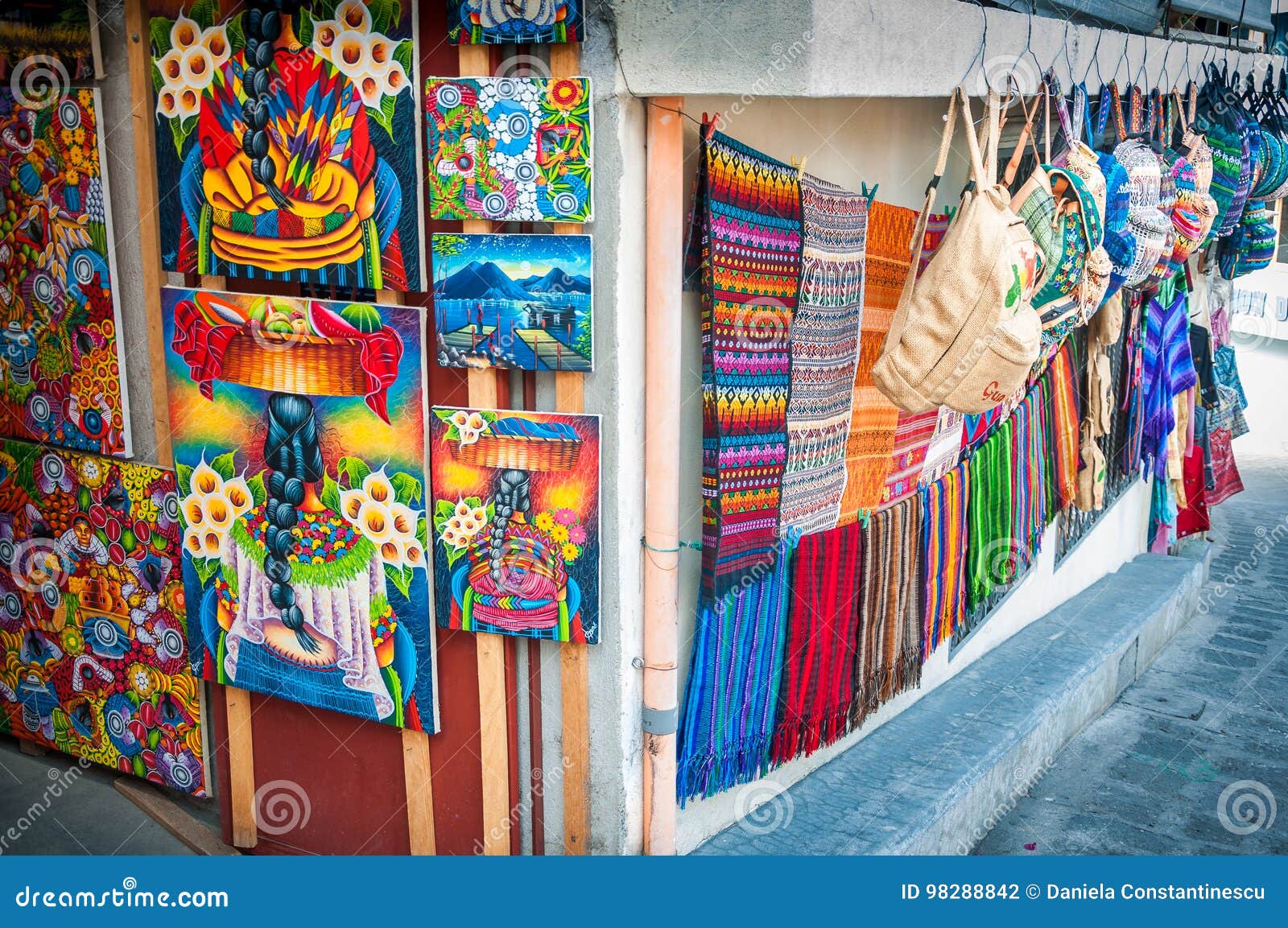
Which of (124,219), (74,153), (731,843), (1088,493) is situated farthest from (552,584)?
(1088,493)

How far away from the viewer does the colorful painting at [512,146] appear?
2.88 metres

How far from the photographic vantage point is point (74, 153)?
11.9 feet

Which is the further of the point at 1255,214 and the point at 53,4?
the point at 1255,214

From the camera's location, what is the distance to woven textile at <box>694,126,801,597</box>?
3.17 metres

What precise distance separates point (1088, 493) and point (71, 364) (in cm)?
471

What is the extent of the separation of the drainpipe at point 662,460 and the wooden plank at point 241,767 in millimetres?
1385

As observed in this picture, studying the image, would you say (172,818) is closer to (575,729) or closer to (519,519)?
(575,729)

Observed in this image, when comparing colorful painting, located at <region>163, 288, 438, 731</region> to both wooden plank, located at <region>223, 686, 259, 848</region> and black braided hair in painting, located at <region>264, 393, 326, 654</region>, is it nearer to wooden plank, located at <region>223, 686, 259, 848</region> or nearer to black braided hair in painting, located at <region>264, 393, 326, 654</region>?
black braided hair in painting, located at <region>264, 393, 326, 654</region>

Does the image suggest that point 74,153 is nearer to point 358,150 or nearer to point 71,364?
point 71,364

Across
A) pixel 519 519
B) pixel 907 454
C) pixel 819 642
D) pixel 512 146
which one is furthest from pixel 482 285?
pixel 907 454

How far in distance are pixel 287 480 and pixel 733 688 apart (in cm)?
149

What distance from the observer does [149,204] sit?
11.5ft

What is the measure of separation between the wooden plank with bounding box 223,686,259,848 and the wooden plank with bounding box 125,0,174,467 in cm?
81

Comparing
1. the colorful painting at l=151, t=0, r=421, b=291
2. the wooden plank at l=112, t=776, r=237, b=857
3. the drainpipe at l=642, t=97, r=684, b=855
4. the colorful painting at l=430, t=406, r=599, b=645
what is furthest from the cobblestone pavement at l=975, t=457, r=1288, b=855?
the colorful painting at l=151, t=0, r=421, b=291
